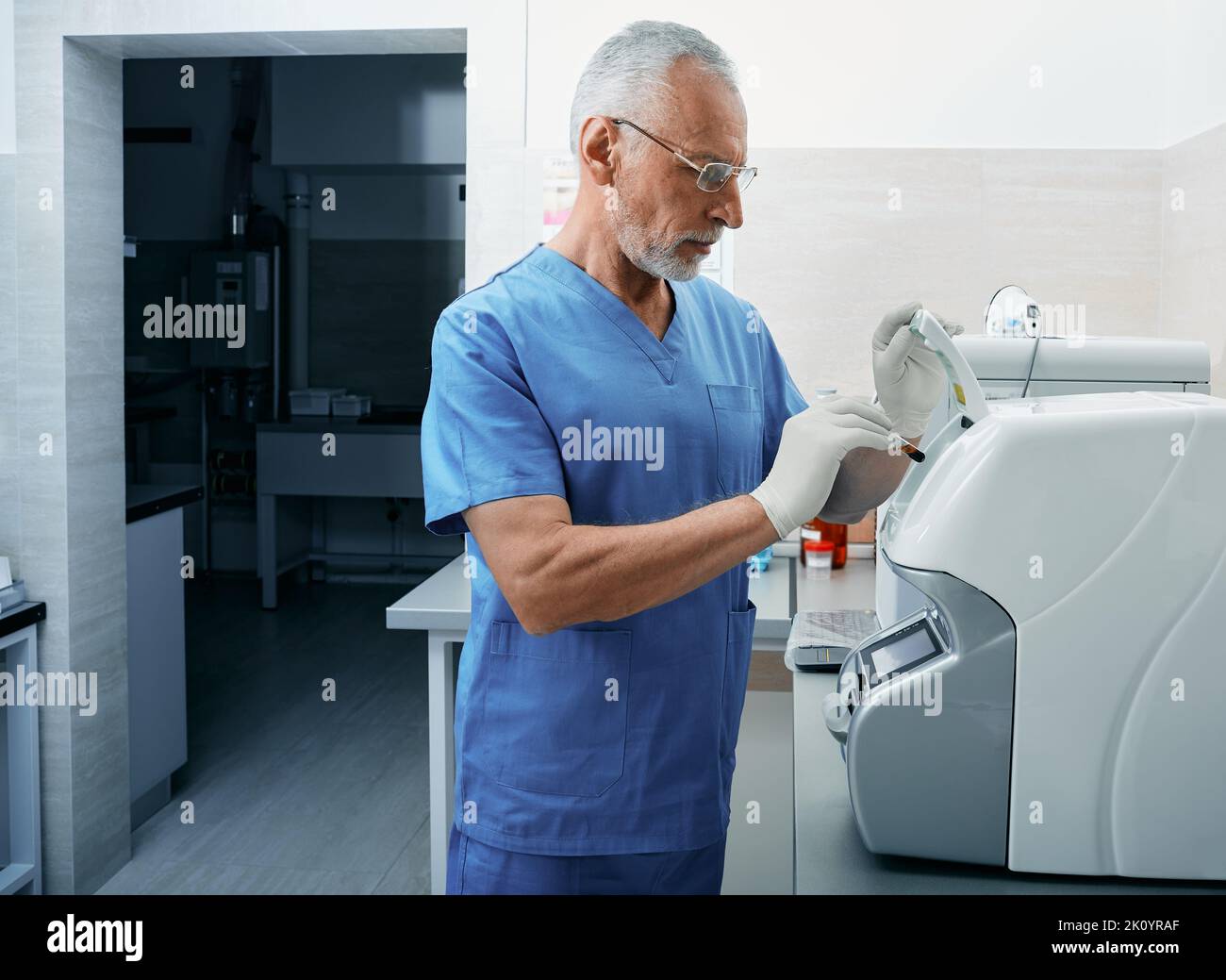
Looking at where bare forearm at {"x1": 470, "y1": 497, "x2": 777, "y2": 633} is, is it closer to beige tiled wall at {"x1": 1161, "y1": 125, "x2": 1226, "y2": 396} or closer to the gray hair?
the gray hair

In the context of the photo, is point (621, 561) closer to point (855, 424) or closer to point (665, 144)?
point (855, 424)

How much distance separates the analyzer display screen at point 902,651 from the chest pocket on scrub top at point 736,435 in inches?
10.2

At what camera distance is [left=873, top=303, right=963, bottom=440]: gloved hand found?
1.28m

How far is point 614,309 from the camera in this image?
3.99 ft

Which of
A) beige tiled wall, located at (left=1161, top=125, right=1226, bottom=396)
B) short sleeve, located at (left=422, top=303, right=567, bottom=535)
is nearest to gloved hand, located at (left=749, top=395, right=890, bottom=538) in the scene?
short sleeve, located at (left=422, top=303, right=567, bottom=535)

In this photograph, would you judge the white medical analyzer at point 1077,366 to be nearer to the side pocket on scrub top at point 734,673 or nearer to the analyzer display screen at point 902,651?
the side pocket on scrub top at point 734,673

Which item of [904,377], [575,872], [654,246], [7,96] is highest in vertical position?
[7,96]

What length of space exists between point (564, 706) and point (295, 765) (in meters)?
2.37

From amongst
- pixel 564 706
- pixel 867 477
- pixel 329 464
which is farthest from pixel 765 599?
pixel 329 464

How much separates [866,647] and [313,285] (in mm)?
5225

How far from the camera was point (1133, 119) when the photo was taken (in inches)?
94.0

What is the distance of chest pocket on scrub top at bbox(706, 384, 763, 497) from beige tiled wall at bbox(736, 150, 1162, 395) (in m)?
1.25
